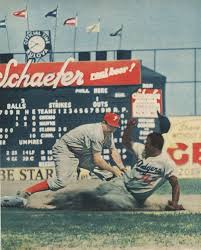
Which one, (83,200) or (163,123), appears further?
(83,200)

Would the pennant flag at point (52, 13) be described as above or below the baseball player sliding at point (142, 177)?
above

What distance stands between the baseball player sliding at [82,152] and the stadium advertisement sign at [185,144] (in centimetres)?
48

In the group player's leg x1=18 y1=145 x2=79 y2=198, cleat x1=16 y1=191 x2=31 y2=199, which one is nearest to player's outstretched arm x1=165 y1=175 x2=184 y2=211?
player's leg x1=18 y1=145 x2=79 y2=198

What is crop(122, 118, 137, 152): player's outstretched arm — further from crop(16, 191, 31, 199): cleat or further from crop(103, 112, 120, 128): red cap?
crop(16, 191, 31, 199): cleat

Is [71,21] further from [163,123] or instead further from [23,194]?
[23,194]

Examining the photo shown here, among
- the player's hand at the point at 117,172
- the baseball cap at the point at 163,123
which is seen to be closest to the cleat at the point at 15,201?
the player's hand at the point at 117,172

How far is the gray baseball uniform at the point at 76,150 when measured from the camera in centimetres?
634

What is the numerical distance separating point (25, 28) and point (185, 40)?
4.62 ft

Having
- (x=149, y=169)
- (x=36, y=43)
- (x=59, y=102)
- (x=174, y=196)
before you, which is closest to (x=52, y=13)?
(x=36, y=43)

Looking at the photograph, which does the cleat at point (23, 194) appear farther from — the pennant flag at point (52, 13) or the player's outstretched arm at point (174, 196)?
the pennant flag at point (52, 13)

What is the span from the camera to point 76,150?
6.39 metres

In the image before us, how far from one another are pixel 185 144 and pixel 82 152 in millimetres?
915

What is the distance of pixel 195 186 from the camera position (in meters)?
6.25

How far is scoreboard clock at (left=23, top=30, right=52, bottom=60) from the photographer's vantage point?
6.30 metres
